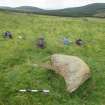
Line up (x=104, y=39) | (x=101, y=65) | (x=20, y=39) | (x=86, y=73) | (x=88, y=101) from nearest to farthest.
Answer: (x=88, y=101), (x=86, y=73), (x=101, y=65), (x=20, y=39), (x=104, y=39)

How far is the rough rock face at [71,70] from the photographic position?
20.6 m

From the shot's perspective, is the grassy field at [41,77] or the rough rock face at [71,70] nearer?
the grassy field at [41,77]

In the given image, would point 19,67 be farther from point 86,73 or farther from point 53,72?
point 86,73

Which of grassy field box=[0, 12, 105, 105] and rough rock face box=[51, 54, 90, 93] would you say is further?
rough rock face box=[51, 54, 90, 93]

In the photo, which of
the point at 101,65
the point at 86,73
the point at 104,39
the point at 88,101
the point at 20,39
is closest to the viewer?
the point at 88,101

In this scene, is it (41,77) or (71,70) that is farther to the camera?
(41,77)

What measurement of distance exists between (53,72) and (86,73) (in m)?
2.48

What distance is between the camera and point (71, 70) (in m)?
21.4

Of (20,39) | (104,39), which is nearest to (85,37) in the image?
(104,39)

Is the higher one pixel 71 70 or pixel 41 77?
pixel 71 70

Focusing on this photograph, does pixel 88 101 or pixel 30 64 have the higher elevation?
pixel 30 64

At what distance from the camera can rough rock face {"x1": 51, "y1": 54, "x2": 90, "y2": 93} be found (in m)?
20.6

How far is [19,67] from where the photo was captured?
23016 mm

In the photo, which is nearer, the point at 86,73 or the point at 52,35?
the point at 86,73
